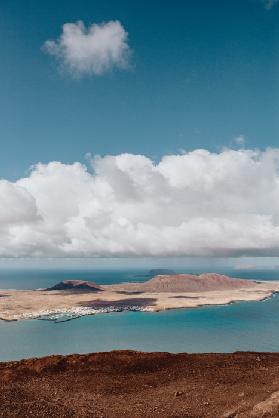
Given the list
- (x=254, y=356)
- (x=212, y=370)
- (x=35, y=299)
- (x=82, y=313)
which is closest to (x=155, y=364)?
(x=212, y=370)

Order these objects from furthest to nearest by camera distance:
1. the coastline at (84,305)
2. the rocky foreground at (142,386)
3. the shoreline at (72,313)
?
the coastline at (84,305) → the shoreline at (72,313) → the rocky foreground at (142,386)

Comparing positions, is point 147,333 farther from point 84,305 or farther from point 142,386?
point 142,386

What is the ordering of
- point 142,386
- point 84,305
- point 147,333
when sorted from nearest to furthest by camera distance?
1. point 142,386
2. point 147,333
3. point 84,305

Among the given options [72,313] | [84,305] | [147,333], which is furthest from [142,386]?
[84,305]

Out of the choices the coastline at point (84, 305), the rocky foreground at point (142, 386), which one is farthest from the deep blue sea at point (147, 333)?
the rocky foreground at point (142, 386)

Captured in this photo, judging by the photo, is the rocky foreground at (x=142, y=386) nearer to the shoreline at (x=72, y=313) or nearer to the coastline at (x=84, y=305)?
the shoreline at (x=72, y=313)

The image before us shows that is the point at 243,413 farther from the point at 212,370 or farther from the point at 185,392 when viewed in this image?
the point at 212,370
